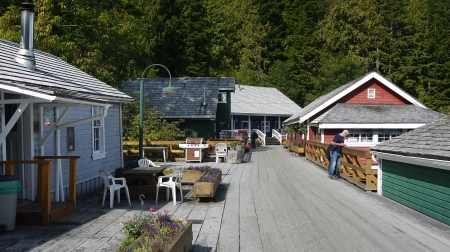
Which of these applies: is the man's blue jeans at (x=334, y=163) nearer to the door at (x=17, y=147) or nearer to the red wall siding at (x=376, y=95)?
the door at (x=17, y=147)

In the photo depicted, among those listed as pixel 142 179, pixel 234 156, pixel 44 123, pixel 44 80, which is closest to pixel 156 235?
pixel 44 80

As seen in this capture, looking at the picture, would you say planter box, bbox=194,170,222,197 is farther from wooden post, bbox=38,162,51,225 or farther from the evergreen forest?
the evergreen forest

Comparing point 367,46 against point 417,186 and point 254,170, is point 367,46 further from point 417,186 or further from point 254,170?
point 417,186

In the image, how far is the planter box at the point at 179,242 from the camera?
5.02 metres

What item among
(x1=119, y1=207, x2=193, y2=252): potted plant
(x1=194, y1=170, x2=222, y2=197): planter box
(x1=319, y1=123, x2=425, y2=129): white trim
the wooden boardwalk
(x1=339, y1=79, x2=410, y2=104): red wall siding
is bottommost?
the wooden boardwalk

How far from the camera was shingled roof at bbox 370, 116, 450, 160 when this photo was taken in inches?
346

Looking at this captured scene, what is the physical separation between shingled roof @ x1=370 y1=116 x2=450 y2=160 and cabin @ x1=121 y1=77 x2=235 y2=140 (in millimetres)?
18733

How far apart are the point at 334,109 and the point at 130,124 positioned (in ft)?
37.6

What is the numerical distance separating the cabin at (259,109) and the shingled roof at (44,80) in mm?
31740

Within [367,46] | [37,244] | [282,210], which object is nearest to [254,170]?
[282,210]

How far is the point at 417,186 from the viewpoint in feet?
31.9

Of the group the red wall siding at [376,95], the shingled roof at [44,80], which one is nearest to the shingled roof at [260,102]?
the red wall siding at [376,95]

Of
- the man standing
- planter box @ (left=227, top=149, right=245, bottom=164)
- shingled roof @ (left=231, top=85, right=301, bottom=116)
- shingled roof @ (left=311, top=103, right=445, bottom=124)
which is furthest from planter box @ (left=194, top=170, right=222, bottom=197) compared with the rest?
shingled roof @ (left=231, top=85, right=301, bottom=116)

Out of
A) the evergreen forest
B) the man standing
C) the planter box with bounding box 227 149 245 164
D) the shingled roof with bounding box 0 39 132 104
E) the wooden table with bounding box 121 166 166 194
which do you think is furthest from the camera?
→ the evergreen forest
